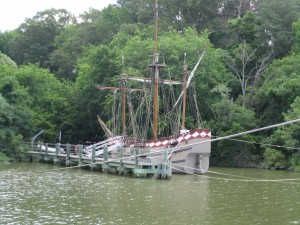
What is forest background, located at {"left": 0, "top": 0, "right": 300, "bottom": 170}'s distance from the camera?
1586 inches

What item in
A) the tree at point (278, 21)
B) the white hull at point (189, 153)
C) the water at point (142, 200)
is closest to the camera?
the water at point (142, 200)

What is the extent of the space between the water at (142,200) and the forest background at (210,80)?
10.4 meters

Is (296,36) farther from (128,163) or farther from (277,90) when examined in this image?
(128,163)

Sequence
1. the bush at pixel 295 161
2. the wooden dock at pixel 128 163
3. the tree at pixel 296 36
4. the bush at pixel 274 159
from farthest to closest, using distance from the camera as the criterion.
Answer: the tree at pixel 296 36
the bush at pixel 274 159
the bush at pixel 295 161
the wooden dock at pixel 128 163

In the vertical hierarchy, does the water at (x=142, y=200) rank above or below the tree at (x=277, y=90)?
below

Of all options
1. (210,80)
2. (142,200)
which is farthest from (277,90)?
(142,200)

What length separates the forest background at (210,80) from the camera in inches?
1586

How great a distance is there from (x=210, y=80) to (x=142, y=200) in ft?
87.8

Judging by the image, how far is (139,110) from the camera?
44.3m

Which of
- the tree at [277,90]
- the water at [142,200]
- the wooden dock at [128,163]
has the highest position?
the tree at [277,90]

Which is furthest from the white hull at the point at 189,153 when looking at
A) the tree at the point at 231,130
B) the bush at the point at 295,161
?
the tree at the point at 231,130

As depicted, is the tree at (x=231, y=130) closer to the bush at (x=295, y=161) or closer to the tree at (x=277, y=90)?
the tree at (x=277, y=90)

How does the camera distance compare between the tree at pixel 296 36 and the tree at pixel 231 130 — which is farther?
the tree at pixel 296 36

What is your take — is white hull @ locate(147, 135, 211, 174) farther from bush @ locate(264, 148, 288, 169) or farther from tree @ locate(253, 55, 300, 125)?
tree @ locate(253, 55, 300, 125)
